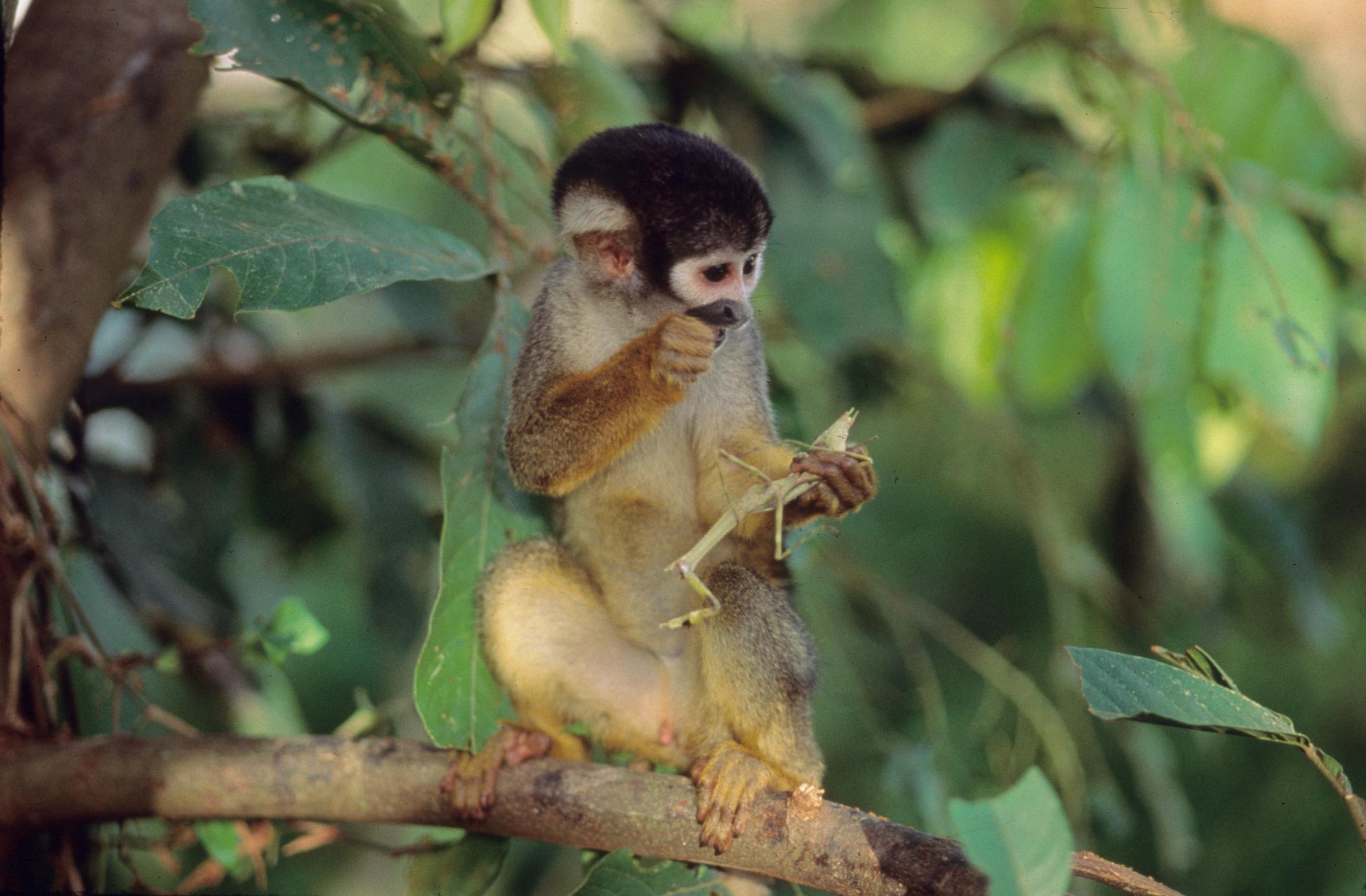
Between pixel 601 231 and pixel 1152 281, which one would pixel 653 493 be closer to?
pixel 601 231

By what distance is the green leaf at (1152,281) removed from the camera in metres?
2.19

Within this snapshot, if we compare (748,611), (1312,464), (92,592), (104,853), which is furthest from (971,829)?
(1312,464)

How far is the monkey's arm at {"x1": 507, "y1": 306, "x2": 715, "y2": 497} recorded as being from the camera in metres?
1.74

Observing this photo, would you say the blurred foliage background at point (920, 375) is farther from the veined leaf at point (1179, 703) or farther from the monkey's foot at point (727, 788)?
the veined leaf at point (1179, 703)

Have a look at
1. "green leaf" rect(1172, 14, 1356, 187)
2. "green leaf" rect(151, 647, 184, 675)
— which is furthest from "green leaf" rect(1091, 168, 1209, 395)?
"green leaf" rect(151, 647, 184, 675)

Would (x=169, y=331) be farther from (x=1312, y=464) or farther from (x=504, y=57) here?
(x=1312, y=464)

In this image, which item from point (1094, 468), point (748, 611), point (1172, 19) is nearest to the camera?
point (748, 611)

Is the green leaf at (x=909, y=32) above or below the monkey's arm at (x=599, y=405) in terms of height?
below

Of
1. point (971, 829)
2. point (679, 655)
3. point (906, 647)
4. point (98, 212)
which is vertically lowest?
point (906, 647)

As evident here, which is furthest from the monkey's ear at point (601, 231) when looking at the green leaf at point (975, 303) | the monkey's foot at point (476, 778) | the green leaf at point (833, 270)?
the green leaf at point (975, 303)

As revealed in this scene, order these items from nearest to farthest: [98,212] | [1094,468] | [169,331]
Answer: [98,212] < [169,331] < [1094,468]

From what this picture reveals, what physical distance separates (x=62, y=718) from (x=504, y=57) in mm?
1715

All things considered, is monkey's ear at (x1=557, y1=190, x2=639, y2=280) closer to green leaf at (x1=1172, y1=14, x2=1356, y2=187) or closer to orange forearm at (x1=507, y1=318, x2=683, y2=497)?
orange forearm at (x1=507, y1=318, x2=683, y2=497)

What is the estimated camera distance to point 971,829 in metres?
0.91
